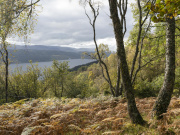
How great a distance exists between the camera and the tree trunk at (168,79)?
3.89 metres

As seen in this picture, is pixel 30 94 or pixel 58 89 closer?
pixel 30 94

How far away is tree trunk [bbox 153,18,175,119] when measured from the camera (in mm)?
3891

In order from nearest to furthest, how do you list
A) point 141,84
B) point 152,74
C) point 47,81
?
point 141,84 < point 152,74 < point 47,81

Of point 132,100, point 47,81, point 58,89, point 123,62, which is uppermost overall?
point 123,62

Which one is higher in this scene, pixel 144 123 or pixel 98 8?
pixel 98 8

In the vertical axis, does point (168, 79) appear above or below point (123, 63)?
below

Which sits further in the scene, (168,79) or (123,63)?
(123,63)

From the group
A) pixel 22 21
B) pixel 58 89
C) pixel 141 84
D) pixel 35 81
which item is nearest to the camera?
pixel 22 21

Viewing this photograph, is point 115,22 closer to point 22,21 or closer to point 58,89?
point 22,21

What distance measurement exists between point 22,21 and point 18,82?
59.9 feet

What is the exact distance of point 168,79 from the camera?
12.8ft

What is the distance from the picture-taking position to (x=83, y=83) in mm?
29203

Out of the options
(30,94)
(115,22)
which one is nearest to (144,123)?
(115,22)

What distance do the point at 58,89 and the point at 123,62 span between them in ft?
89.0
